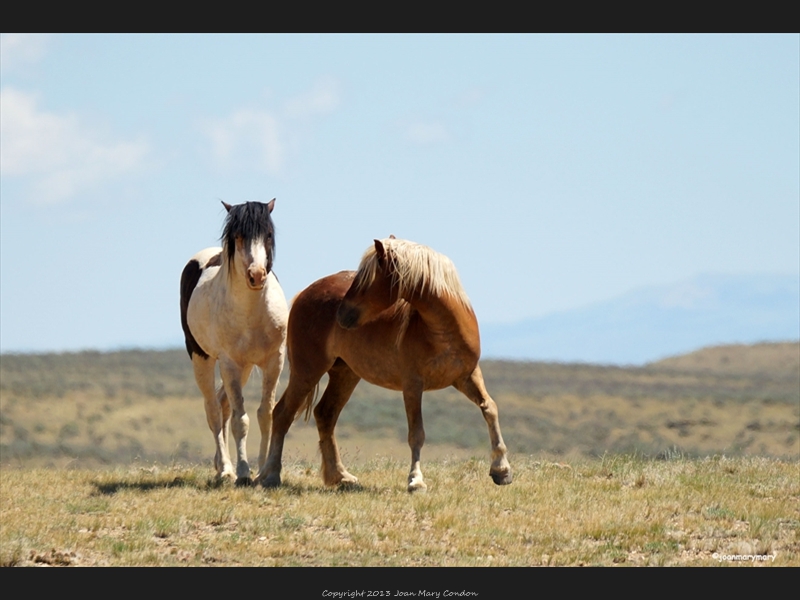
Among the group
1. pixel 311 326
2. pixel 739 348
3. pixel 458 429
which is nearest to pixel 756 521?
pixel 311 326

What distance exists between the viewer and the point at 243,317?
34.5 ft

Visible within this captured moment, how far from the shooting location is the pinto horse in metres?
10.0

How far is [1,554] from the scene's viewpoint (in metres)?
7.11

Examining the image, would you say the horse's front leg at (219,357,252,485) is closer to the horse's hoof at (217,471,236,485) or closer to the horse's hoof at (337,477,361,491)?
the horse's hoof at (217,471,236,485)

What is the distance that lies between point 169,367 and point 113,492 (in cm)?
3833

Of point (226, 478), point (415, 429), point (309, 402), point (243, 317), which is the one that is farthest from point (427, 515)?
point (243, 317)

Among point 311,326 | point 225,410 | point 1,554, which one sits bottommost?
point 1,554

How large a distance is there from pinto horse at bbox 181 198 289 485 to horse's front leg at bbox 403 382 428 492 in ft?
5.53

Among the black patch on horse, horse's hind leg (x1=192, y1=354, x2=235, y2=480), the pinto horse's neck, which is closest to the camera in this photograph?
the pinto horse's neck

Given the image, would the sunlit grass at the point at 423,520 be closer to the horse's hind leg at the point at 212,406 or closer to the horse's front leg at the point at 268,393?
the horse's hind leg at the point at 212,406

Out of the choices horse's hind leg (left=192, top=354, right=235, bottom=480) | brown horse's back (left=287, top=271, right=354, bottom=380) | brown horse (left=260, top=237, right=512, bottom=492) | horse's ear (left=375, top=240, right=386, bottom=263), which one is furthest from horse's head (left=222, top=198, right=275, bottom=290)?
horse's hind leg (left=192, top=354, right=235, bottom=480)

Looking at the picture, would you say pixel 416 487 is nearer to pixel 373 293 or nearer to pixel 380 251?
pixel 373 293
